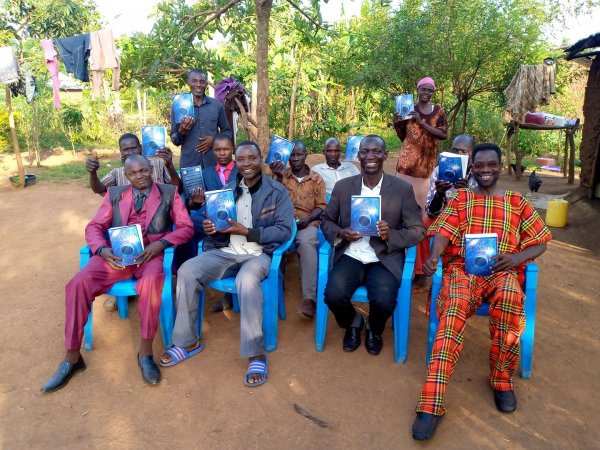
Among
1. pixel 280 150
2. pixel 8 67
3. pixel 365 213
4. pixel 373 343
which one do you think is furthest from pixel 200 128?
pixel 8 67

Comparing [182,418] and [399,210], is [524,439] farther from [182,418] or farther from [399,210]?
[182,418]

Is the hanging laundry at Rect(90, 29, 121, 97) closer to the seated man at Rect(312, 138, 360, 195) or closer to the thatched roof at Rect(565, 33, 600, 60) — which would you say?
Answer: the seated man at Rect(312, 138, 360, 195)

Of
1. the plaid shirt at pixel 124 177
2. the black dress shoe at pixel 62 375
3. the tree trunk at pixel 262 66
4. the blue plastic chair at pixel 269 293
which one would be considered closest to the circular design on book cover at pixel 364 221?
the blue plastic chair at pixel 269 293

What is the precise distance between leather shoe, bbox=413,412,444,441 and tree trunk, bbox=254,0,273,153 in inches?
136

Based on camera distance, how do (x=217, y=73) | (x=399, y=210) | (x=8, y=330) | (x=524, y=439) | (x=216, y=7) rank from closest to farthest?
(x=524, y=439)
(x=399, y=210)
(x=8, y=330)
(x=216, y=7)
(x=217, y=73)

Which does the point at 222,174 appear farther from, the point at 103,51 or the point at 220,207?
the point at 103,51

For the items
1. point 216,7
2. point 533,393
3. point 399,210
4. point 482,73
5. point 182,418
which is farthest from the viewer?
point 482,73

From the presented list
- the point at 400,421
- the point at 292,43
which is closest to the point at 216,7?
the point at 400,421

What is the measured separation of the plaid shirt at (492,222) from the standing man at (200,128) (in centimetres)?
222

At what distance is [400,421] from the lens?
8.53 feet

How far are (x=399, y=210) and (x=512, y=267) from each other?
85cm

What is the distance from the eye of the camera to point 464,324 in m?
2.65

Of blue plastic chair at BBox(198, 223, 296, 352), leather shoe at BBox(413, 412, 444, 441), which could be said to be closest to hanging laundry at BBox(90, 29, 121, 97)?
blue plastic chair at BBox(198, 223, 296, 352)

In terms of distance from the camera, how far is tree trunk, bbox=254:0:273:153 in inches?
183
